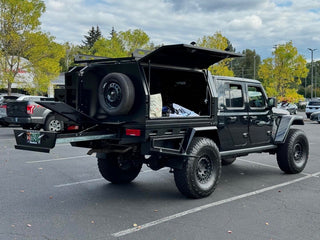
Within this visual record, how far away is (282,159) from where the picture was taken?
7645 millimetres

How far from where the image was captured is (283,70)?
1299 inches

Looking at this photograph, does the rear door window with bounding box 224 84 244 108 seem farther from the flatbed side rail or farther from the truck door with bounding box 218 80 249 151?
the flatbed side rail

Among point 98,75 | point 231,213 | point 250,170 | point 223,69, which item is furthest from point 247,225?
point 223,69

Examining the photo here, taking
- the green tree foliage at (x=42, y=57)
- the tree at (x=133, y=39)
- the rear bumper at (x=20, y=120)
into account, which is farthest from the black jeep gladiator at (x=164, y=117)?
the tree at (x=133, y=39)

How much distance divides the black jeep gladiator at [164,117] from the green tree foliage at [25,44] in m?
18.3

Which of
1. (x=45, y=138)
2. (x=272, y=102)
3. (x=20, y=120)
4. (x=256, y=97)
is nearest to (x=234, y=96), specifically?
(x=256, y=97)

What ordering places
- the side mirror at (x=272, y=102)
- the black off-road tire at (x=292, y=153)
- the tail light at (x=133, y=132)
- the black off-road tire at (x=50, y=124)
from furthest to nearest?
the black off-road tire at (x=50, y=124)
the black off-road tire at (x=292, y=153)
the side mirror at (x=272, y=102)
the tail light at (x=133, y=132)

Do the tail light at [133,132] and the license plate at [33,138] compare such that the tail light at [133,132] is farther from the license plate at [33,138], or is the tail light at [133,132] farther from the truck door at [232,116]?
the truck door at [232,116]

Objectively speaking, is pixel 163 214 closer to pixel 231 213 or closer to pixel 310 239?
pixel 231 213

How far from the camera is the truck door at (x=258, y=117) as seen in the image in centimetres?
717

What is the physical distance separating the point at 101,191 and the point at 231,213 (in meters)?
2.34

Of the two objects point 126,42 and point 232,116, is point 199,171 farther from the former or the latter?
point 126,42

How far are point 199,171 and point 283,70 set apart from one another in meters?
29.7

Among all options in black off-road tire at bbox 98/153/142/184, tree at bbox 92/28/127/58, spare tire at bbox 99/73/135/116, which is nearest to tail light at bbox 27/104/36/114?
black off-road tire at bbox 98/153/142/184
